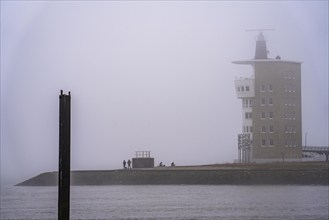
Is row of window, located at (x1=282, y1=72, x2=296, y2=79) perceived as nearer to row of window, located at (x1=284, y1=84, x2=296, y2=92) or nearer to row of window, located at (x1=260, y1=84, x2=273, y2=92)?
row of window, located at (x1=284, y1=84, x2=296, y2=92)

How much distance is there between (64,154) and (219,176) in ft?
209

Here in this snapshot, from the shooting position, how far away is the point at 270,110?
104 meters

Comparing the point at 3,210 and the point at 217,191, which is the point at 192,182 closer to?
the point at 217,191

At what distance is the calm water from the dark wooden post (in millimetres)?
24081

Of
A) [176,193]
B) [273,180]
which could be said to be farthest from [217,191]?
[273,180]

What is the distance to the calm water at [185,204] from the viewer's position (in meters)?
54.6

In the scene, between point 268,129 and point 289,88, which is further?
point 289,88

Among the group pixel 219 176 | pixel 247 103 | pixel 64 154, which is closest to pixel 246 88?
pixel 247 103

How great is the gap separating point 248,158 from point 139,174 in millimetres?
14602

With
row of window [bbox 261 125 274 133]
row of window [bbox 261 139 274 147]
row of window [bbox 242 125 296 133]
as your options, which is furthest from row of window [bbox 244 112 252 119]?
row of window [bbox 261 139 274 147]

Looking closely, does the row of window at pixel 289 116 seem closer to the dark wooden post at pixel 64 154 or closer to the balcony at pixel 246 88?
the balcony at pixel 246 88

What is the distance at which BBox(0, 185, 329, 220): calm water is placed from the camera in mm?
54562

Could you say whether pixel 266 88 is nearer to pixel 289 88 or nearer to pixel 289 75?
pixel 289 88

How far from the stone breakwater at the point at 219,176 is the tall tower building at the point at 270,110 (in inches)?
178
